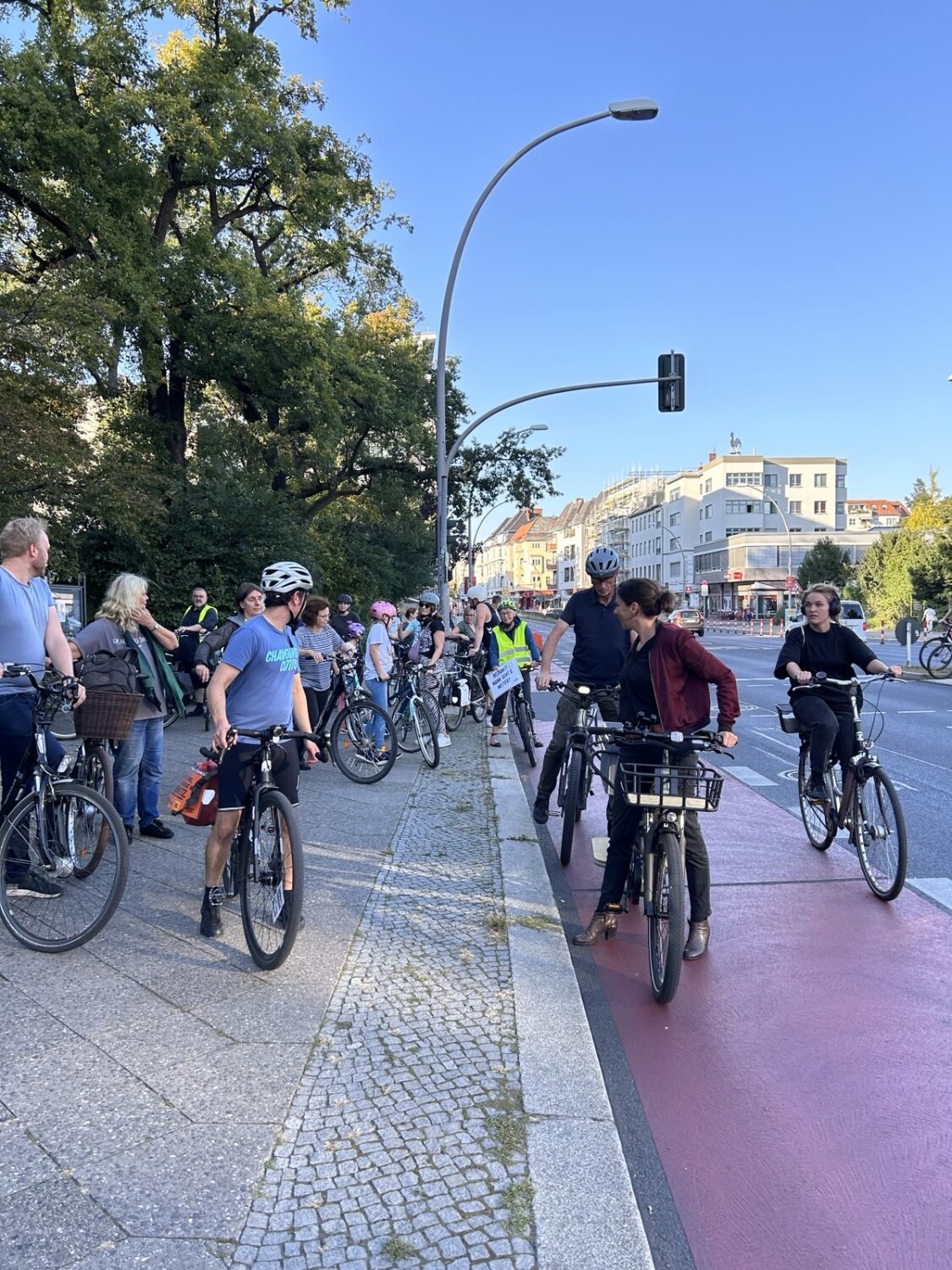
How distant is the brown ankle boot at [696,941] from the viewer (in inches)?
170

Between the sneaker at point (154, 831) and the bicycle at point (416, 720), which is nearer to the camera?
the sneaker at point (154, 831)

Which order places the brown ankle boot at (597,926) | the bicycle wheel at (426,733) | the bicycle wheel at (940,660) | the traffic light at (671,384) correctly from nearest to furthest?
the brown ankle boot at (597,926)
the bicycle wheel at (426,733)
the traffic light at (671,384)
the bicycle wheel at (940,660)

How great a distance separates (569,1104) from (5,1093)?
1.78 meters

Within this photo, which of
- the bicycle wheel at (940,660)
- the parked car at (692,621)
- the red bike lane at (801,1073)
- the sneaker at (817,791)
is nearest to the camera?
the red bike lane at (801,1073)

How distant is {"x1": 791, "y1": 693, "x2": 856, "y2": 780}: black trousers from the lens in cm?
577

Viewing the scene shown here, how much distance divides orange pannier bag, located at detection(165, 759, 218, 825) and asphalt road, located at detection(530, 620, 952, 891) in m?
3.83

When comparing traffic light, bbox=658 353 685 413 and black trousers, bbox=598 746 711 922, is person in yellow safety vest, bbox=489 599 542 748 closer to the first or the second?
black trousers, bbox=598 746 711 922

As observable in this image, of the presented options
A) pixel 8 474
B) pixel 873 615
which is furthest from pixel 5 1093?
pixel 873 615

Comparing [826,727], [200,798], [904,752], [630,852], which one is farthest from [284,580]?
[904,752]

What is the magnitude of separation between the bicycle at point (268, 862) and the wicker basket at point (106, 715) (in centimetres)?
116

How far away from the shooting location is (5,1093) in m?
2.86

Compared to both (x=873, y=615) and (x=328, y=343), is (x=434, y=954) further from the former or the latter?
(x=873, y=615)

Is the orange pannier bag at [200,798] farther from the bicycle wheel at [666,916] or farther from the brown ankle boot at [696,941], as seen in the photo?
the brown ankle boot at [696,941]

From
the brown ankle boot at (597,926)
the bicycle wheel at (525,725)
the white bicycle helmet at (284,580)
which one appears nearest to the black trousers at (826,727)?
the brown ankle boot at (597,926)
